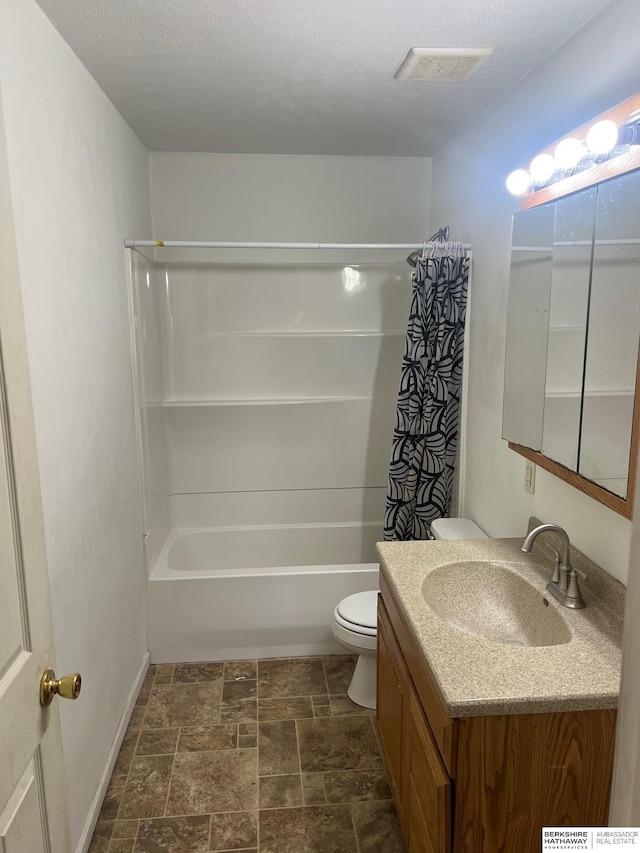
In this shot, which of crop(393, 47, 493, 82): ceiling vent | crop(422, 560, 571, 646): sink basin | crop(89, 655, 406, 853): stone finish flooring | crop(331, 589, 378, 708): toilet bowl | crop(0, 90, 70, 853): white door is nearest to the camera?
crop(0, 90, 70, 853): white door

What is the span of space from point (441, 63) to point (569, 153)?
587mm

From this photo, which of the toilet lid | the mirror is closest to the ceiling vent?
the mirror

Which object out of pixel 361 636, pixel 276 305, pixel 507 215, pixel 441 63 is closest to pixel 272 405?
pixel 276 305

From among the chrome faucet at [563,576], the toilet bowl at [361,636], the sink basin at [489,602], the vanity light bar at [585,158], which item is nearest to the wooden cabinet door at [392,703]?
the sink basin at [489,602]

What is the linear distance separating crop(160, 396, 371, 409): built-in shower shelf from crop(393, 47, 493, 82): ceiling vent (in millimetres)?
1870

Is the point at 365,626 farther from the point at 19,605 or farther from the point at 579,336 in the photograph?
the point at 19,605

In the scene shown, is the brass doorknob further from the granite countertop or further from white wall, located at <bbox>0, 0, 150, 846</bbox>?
the granite countertop

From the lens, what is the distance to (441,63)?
1976mm

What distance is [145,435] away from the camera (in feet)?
9.62

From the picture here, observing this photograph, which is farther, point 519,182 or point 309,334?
point 309,334

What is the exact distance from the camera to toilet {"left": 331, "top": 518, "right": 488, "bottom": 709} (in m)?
2.50

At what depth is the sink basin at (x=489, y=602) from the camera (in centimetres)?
174

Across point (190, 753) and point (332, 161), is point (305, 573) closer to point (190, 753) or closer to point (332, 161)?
point (190, 753)

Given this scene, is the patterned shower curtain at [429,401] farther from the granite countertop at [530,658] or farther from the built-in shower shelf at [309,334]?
the granite countertop at [530,658]
